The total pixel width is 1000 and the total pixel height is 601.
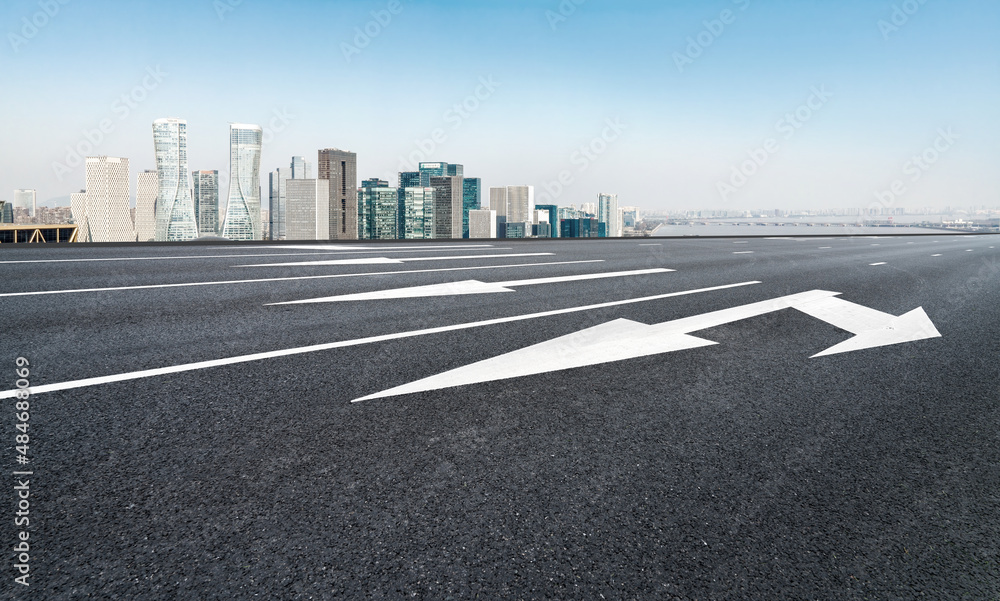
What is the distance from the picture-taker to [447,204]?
53.8 metres

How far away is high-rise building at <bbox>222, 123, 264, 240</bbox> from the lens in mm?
142250

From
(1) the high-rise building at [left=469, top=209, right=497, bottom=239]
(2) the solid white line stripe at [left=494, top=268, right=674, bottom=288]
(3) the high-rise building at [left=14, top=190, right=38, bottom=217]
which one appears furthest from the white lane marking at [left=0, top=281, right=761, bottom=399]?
(3) the high-rise building at [left=14, top=190, right=38, bottom=217]

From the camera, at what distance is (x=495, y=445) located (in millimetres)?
2660

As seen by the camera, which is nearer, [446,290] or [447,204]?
[446,290]

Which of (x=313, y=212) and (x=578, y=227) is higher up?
(x=313, y=212)

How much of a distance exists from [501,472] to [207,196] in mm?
181756

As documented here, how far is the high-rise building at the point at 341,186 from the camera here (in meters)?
64.1

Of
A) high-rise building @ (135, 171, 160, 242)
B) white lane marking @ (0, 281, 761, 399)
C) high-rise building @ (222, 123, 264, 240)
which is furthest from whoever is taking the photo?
high-rise building @ (222, 123, 264, 240)

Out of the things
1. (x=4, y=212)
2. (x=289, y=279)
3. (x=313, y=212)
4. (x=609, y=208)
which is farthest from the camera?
(x=313, y=212)

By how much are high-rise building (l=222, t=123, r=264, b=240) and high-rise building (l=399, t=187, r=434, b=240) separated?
291ft

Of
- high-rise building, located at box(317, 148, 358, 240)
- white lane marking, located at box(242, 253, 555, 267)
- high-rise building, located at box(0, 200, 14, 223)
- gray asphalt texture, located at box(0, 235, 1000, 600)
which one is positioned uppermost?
high-rise building, located at box(317, 148, 358, 240)

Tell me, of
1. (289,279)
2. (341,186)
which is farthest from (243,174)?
(289,279)

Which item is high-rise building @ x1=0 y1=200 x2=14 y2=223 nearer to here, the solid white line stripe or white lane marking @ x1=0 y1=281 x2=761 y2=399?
the solid white line stripe

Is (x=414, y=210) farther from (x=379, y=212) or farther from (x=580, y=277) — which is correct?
(x=580, y=277)
